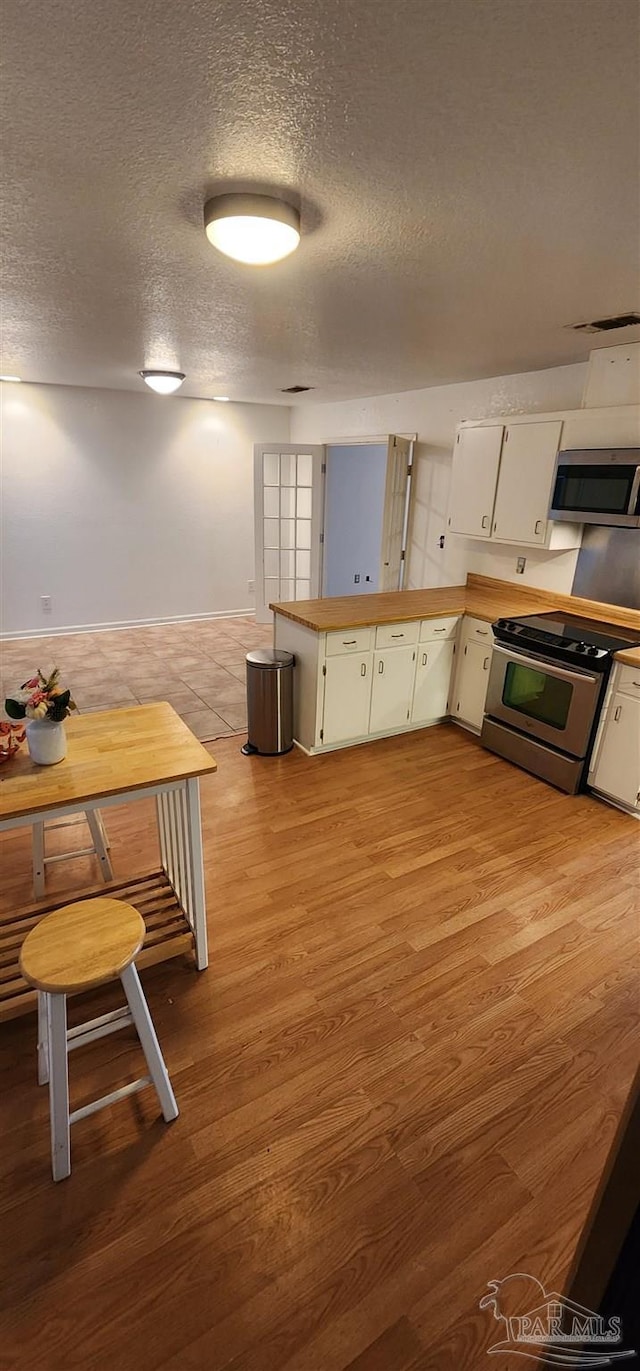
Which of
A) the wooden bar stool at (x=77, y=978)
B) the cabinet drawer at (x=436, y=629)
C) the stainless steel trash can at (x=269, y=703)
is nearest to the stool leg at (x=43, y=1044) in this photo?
the wooden bar stool at (x=77, y=978)

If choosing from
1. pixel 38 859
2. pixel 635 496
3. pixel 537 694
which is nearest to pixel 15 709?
pixel 38 859

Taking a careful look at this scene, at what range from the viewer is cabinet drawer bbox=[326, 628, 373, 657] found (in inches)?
137

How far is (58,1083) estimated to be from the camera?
4.67ft

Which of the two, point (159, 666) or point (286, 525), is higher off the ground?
point (286, 525)

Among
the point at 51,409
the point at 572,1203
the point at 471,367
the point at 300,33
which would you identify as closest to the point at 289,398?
the point at 51,409

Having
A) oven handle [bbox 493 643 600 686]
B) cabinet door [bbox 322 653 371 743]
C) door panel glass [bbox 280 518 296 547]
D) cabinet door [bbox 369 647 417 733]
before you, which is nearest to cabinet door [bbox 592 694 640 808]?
oven handle [bbox 493 643 600 686]

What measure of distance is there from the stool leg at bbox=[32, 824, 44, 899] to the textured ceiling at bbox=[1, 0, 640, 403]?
211cm

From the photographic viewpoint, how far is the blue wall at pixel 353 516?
6270mm

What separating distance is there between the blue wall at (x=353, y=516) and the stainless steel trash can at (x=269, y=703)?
2934 mm

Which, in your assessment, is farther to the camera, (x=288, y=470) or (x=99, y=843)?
(x=288, y=470)

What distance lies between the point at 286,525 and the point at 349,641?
3.08 metres

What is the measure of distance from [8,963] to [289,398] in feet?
19.4

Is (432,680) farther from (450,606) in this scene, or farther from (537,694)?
(537,694)

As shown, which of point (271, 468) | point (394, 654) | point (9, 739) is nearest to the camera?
point (9, 739)
